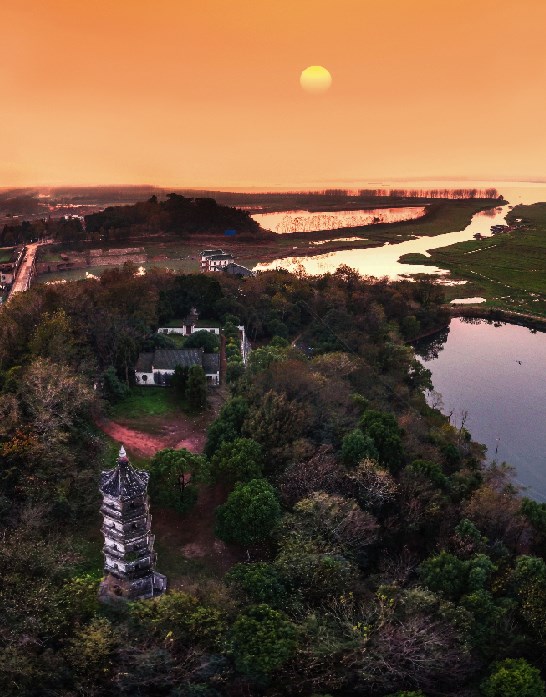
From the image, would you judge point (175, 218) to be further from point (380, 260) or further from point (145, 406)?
point (145, 406)

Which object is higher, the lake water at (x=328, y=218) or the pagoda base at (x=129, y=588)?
the lake water at (x=328, y=218)

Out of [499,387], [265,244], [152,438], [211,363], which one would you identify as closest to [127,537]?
[152,438]

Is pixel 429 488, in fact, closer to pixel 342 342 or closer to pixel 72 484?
pixel 72 484

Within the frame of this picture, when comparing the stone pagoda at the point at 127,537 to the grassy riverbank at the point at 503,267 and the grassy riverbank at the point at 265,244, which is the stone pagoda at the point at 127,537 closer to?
the grassy riverbank at the point at 503,267

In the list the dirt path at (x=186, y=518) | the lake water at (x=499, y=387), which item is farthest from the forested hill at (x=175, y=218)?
the dirt path at (x=186, y=518)

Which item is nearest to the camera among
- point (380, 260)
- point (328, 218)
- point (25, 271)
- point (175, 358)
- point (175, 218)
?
point (175, 358)
